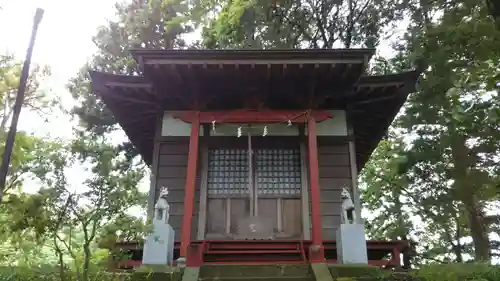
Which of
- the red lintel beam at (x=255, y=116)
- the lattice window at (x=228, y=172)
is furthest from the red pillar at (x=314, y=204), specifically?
the lattice window at (x=228, y=172)

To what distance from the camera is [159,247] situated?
23.5 feet

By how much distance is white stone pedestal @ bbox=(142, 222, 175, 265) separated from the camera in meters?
7.08

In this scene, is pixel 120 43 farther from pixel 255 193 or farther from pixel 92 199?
pixel 92 199

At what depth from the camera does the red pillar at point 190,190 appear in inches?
288

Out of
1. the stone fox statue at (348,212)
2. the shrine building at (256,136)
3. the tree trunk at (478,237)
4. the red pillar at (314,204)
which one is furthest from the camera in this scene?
the tree trunk at (478,237)

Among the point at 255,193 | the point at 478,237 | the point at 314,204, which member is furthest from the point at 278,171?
the point at 478,237

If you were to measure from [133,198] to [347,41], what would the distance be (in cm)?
1302

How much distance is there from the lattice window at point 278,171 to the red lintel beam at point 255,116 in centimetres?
97

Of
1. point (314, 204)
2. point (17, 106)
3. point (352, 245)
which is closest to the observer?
point (17, 106)

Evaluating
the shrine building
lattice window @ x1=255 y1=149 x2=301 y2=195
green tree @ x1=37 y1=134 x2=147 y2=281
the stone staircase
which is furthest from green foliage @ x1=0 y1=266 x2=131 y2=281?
lattice window @ x1=255 y1=149 x2=301 y2=195

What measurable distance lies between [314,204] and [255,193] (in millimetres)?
1572

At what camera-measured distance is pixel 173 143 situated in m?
9.16

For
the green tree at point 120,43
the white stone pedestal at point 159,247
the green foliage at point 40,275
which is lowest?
the green foliage at point 40,275

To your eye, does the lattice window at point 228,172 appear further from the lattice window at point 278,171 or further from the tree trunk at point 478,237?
the tree trunk at point 478,237
